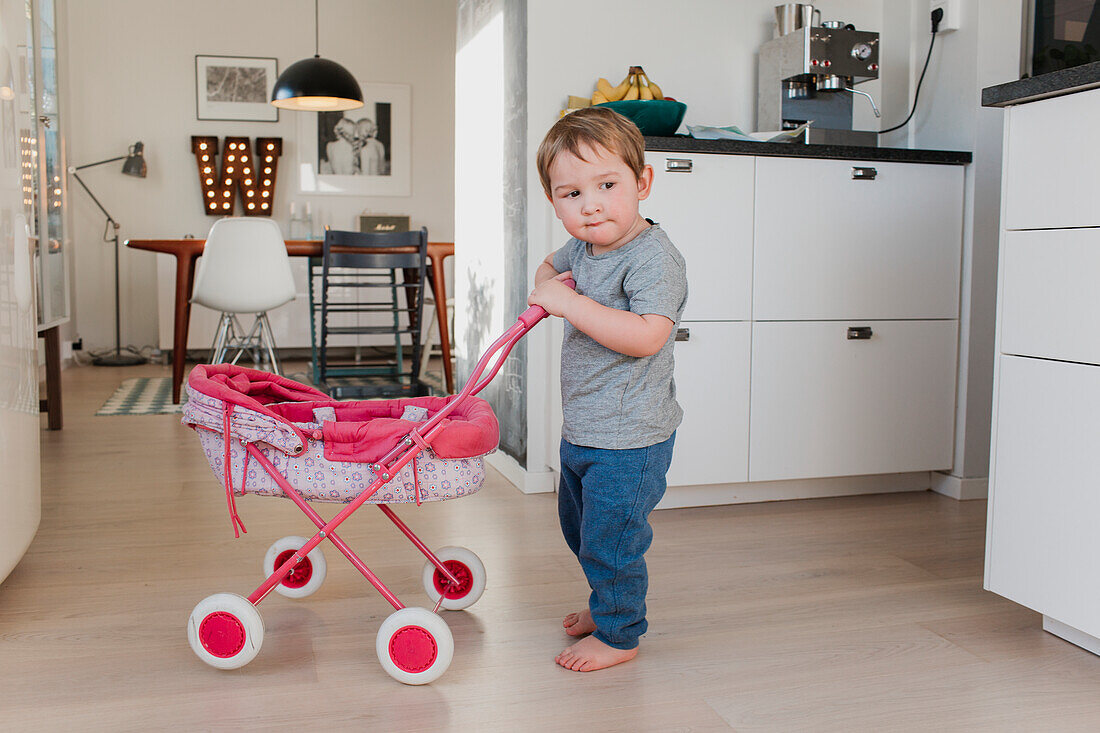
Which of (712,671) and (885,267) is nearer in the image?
(712,671)

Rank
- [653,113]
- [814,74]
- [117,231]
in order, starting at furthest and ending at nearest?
[117,231], [814,74], [653,113]

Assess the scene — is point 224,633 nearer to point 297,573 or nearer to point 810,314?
point 297,573

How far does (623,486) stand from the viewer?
58.4 inches

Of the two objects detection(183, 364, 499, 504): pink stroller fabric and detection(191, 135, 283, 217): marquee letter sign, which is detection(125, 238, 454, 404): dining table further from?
detection(183, 364, 499, 504): pink stroller fabric

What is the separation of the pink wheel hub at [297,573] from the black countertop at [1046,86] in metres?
1.50

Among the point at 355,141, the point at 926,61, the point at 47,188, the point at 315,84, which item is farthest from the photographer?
the point at 355,141

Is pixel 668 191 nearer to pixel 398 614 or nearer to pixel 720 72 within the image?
pixel 720 72

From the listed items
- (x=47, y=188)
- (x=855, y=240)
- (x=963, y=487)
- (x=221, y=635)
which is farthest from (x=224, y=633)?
(x=47, y=188)

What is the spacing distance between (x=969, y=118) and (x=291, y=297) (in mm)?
3046

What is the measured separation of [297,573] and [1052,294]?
143 centimetres

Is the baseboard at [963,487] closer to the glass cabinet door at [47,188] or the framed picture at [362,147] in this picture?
the glass cabinet door at [47,188]

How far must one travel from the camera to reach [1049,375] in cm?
156

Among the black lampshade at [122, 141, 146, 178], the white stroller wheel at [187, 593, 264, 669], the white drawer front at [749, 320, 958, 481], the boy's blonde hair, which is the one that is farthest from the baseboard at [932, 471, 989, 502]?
the black lampshade at [122, 141, 146, 178]

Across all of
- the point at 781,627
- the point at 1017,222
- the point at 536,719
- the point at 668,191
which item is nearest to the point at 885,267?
the point at 668,191
